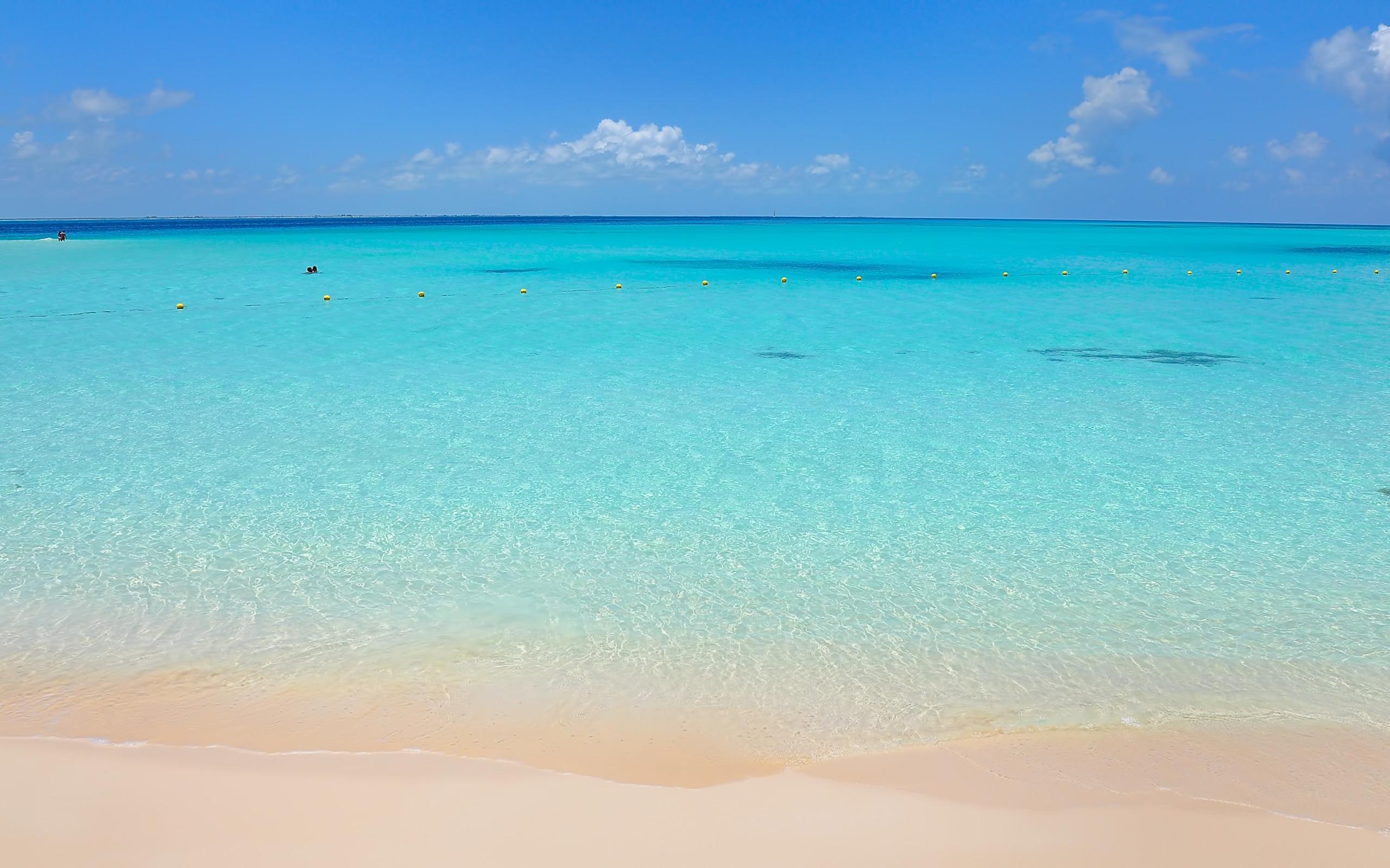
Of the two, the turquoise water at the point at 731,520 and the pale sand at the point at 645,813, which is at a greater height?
the turquoise water at the point at 731,520

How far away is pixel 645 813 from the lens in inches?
144

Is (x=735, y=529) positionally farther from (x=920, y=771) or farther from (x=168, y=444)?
(x=168, y=444)

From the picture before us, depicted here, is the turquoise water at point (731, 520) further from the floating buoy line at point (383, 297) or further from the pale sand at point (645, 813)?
the floating buoy line at point (383, 297)

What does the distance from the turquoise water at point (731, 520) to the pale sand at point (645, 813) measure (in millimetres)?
415

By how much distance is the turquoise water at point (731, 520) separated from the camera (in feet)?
16.0

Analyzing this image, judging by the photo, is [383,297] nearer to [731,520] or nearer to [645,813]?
[731,520]

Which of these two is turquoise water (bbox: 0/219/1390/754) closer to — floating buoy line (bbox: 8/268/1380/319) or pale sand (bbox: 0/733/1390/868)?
pale sand (bbox: 0/733/1390/868)

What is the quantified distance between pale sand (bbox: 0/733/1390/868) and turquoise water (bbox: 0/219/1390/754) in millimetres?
415

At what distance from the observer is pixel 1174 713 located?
14.7 ft

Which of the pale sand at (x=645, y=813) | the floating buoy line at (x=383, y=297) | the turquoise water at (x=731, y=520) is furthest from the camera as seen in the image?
the floating buoy line at (x=383, y=297)

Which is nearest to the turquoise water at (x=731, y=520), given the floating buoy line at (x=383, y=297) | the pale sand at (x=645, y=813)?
the pale sand at (x=645, y=813)

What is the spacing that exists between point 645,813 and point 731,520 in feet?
11.4

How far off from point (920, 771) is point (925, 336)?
1375cm

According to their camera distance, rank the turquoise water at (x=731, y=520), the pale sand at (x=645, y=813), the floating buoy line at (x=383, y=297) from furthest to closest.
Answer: the floating buoy line at (x=383, y=297) → the turquoise water at (x=731, y=520) → the pale sand at (x=645, y=813)
